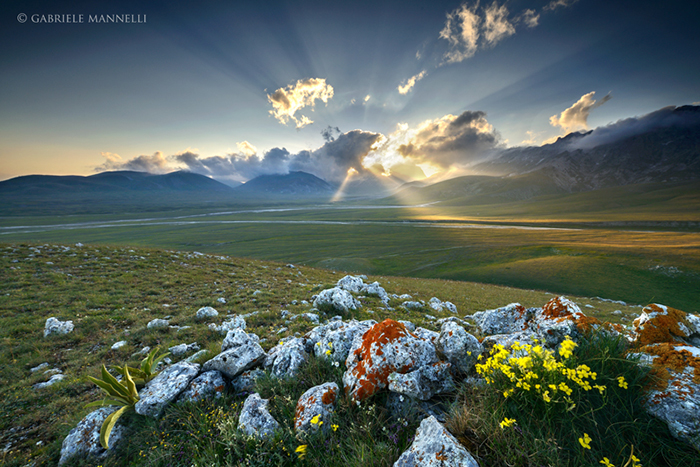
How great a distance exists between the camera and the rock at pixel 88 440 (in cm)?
413

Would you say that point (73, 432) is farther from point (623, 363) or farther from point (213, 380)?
point (623, 363)

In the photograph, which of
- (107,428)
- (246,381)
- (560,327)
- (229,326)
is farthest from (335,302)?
(560,327)

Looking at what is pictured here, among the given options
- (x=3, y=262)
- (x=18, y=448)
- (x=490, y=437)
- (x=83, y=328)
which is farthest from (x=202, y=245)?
(x=490, y=437)

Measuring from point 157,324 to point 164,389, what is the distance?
5.94 metres

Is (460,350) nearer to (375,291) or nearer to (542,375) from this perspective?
(542,375)

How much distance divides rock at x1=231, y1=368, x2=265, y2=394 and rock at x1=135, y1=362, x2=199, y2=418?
925mm

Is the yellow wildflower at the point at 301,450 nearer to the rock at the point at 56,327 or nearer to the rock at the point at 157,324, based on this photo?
the rock at the point at 157,324

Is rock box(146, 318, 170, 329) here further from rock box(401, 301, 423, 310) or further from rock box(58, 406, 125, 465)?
rock box(401, 301, 423, 310)

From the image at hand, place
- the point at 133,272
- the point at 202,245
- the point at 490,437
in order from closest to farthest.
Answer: the point at 490,437, the point at 133,272, the point at 202,245

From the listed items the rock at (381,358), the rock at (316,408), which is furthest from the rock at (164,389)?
the rock at (381,358)

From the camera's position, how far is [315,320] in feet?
32.2

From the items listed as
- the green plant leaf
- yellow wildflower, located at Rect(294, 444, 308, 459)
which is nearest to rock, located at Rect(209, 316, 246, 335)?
the green plant leaf

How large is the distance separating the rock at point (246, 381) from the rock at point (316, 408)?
5.19 ft

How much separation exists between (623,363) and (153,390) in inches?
344
